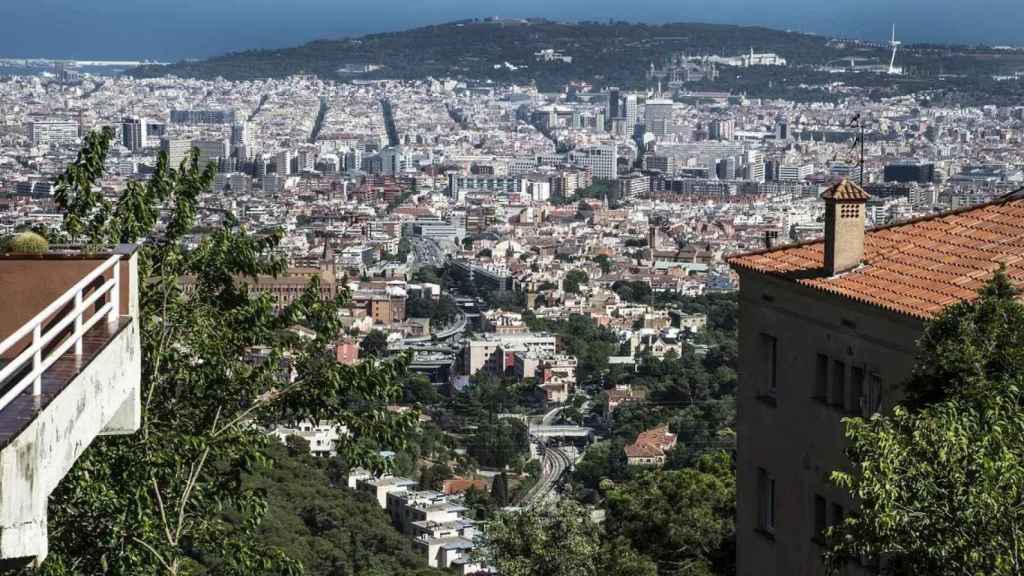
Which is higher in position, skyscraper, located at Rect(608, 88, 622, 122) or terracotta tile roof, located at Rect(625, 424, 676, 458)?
terracotta tile roof, located at Rect(625, 424, 676, 458)

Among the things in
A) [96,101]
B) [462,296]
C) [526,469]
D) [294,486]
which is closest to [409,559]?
[294,486]

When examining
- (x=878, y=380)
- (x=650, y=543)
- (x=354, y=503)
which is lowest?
(x=354, y=503)

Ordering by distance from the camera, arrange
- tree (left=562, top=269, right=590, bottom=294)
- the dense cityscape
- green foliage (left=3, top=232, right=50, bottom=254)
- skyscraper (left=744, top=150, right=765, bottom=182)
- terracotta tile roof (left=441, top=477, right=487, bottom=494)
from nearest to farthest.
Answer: green foliage (left=3, top=232, right=50, bottom=254) < the dense cityscape < terracotta tile roof (left=441, top=477, right=487, bottom=494) < tree (left=562, top=269, right=590, bottom=294) < skyscraper (left=744, top=150, right=765, bottom=182)

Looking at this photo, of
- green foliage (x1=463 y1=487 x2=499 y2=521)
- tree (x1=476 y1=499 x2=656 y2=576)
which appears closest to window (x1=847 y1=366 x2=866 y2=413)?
tree (x1=476 y1=499 x2=656 y2=576)

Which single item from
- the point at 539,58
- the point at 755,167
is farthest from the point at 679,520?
the point at 539,58

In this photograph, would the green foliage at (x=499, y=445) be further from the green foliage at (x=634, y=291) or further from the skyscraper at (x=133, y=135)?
the skyscraper at (x=133, y=135)

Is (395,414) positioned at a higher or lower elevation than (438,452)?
higher

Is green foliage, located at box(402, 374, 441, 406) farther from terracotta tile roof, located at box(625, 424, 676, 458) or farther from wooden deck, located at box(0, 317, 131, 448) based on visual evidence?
wooden deck, located at box(0, 317, 131, 448)

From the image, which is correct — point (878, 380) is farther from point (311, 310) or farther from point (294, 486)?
point (294, 486)
